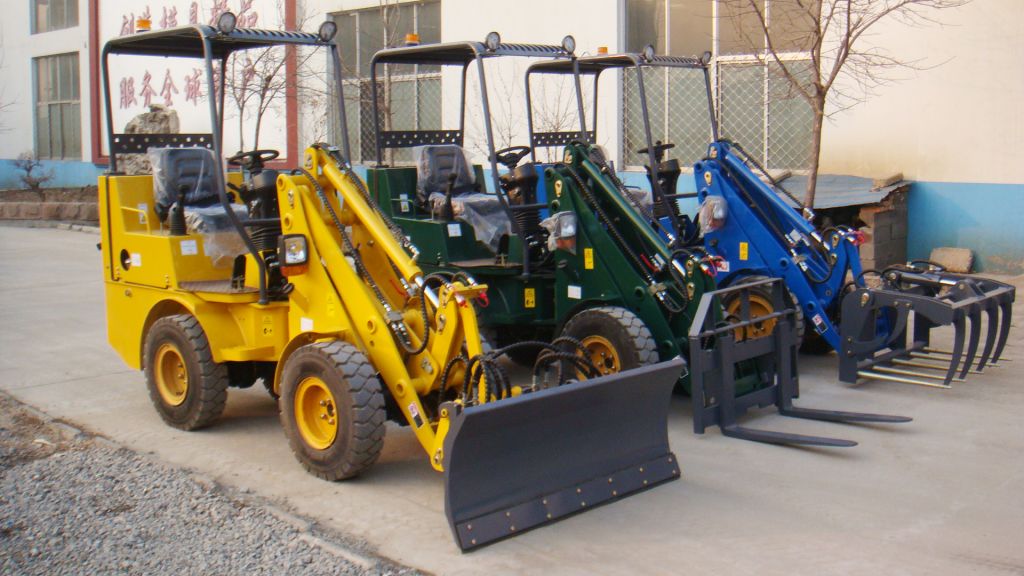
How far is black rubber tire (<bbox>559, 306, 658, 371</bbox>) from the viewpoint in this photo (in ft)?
22.6

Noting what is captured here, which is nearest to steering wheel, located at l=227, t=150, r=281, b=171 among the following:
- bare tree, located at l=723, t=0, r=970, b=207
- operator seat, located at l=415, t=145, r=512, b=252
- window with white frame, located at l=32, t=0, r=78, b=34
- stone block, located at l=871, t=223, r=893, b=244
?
operator seat, located at l=415, t=145, r=512, b=252

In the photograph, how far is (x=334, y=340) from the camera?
5965mm

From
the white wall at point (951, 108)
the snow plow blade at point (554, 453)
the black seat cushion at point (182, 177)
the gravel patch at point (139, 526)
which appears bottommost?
the gravel patch at point (139, 526)

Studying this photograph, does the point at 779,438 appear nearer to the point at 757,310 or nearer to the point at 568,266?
the point at 568,266

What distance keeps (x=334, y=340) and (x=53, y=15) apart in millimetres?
25660

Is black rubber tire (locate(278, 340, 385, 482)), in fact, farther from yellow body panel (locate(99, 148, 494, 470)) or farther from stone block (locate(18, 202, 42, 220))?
stone block (locate(18, 202, 42, 220))

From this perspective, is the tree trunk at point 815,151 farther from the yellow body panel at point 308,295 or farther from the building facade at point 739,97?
the yellow body panel at point 308,295

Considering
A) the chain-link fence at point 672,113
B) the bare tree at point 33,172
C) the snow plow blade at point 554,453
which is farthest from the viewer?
the bare tree at point 33,172

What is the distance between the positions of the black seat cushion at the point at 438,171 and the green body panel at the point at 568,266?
11 cm

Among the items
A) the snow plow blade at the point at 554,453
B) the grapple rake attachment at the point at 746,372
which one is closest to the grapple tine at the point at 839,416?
the grapple rake attachment at the point at 746,372

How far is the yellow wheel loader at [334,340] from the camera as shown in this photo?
5.21 meters

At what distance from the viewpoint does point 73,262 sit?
1543 centimetres

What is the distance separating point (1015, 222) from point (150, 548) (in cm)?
998

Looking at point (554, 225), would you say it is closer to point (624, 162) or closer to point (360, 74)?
point (624, 162)
